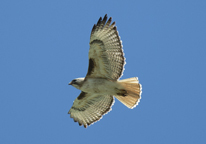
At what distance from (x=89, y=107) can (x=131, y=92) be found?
5.91 feet

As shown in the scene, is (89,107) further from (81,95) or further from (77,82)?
(77,82)

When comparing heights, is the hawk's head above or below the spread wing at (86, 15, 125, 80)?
below

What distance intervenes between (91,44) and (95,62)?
0.58 metres

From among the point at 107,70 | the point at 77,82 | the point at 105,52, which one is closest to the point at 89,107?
the point at 77,82

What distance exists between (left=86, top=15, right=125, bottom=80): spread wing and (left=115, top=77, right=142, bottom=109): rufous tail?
0.29 meters

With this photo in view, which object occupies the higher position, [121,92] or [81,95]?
[81,95]

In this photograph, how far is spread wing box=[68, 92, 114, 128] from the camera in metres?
11.2

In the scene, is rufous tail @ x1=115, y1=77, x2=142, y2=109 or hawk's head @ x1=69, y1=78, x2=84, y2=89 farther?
hawk's head @ x1=69, y1=78, x2=84, y2=89

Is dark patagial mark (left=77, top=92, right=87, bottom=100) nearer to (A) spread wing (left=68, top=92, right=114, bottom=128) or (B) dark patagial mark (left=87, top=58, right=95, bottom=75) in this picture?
(A) spread wing (left=68, top=92, right=114, bottom=128)

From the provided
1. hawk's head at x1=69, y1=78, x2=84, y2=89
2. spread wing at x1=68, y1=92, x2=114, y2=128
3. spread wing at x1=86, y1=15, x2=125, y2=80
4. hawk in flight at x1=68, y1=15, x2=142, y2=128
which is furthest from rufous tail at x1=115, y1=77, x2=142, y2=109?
hawk's head at x1=69, y1=78, x2=84, y2=89

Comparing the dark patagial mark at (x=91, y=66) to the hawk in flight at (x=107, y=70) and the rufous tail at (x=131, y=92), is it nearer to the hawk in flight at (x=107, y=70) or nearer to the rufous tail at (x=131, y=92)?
the hawk in flight at (x=107, y=70)

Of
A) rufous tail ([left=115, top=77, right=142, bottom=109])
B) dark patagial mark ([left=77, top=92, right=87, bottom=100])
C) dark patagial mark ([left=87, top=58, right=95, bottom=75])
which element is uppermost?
dark patagial mark ([left=87, top=58, right=95, bottom=75])

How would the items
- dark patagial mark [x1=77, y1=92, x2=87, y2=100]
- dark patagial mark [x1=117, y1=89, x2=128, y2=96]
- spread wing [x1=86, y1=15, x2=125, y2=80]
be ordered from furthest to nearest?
dark patagial mark [x1=77, y1=92, x2=87, y2=100]
dark patagial mark [x1=117, y1=89, x2=128, y2=96]
spread wing [x1=86, y1=15, x2=125, y2=80]

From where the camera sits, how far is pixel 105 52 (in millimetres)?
9938
